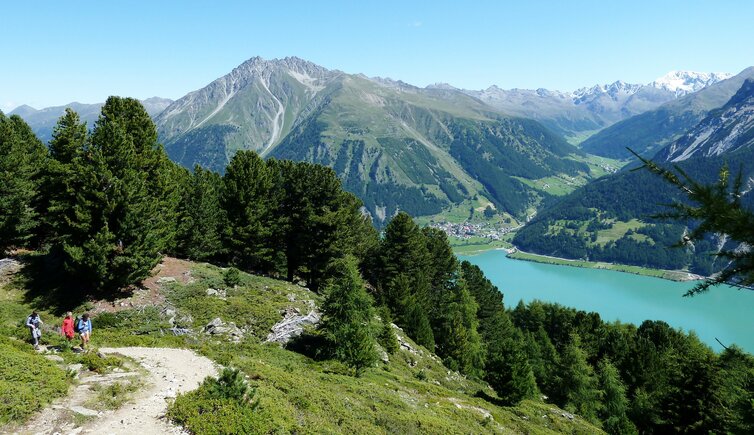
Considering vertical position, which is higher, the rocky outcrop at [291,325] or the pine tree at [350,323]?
the pine tree at [350,323]

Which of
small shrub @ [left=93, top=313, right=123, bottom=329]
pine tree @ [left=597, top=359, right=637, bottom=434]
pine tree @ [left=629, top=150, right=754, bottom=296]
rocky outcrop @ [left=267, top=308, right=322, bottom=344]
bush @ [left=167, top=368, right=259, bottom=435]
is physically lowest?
pine tree @ [left=597, top=359, right=637, bottom=434]

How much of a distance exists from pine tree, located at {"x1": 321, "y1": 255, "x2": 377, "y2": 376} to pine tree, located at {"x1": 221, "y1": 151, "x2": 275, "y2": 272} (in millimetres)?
21424

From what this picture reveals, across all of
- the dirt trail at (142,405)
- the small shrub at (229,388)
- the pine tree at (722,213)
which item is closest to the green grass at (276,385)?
the small shrub at (229,388)

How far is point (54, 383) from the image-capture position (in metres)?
17.8

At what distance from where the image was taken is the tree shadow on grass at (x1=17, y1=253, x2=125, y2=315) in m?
34.5

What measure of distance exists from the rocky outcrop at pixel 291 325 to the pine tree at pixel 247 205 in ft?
53.3

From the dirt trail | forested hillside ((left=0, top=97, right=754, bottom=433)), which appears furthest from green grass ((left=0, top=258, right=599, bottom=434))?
the dirt trail

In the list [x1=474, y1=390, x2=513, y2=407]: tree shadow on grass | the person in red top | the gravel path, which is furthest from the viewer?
[x1=474, y1=390, x2=513, y2=407]: tree shadow on grass

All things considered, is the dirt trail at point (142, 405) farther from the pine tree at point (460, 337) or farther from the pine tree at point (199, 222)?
the pine tree at point (460, 337)

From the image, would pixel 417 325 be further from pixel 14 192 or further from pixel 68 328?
pixel 14 192

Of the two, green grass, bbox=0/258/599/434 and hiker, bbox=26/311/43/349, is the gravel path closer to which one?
green grass, bbox=0/258/599/434

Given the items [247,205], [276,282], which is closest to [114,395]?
[276,282]

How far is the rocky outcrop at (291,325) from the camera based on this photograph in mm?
37781

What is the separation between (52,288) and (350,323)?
25.4 metres
